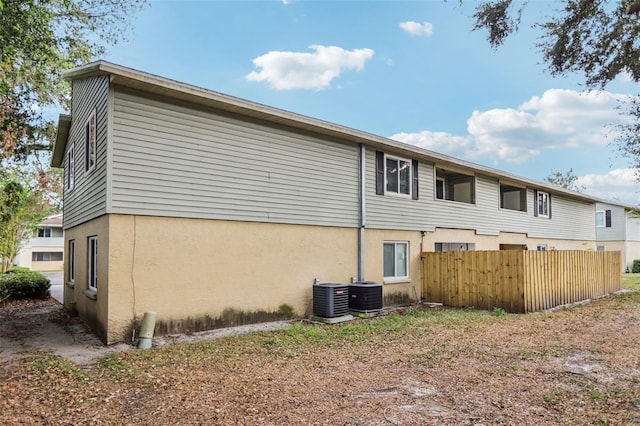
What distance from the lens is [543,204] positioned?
20.4m

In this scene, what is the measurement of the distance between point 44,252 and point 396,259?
35.9m

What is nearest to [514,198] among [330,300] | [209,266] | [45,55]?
[330,300]

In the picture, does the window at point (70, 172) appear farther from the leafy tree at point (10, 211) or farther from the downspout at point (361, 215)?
the downspout at point (361, 215)

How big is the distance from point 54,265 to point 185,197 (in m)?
35.5

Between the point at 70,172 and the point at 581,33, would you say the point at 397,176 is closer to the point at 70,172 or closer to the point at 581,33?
the point at 581,33

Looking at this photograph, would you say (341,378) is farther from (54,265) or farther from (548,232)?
(54,265)

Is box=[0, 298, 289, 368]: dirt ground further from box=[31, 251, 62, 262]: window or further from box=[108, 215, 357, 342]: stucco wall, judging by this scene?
box=[31, 251, 62, 262]: window

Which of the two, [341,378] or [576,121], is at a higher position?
[576,121]

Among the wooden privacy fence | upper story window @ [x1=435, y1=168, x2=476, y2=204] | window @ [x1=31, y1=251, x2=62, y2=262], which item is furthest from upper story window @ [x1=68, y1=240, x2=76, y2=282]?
window @ [x1=31, y1=251, x2=62, y2=262]

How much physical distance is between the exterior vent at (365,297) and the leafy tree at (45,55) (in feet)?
30.8

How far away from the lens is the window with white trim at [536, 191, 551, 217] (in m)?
19.9

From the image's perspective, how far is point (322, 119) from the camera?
10.5 meters

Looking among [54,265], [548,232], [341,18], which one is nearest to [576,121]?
[548,232]

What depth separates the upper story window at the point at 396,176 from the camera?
491 inches
